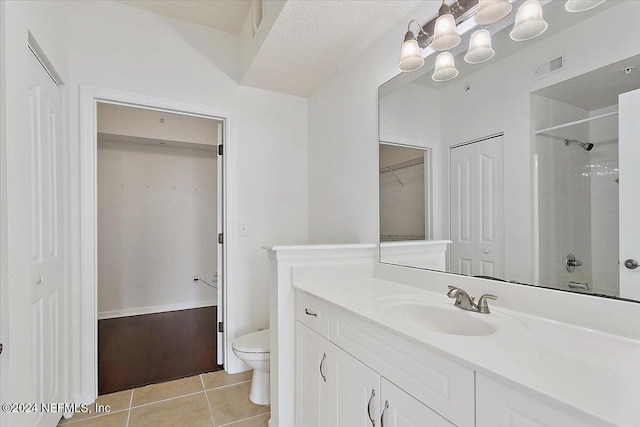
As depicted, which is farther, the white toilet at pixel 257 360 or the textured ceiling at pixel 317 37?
the white toilet at pixel 257 360

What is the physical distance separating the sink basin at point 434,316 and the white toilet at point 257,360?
1006 millimetres

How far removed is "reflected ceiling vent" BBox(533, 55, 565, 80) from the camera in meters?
1.08

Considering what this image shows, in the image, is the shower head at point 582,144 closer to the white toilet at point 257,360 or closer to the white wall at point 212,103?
the white toilet at point 257,360

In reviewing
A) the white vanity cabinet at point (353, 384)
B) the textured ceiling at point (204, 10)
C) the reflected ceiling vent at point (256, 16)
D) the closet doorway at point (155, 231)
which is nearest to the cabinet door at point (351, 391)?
the white vanity cabinet at point (353, 384)

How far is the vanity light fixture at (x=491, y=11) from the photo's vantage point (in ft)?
3.84

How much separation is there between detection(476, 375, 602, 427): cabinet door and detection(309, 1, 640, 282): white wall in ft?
1.99

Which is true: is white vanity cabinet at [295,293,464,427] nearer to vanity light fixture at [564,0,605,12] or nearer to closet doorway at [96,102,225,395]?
vanity light fixture at [564,0,605,12]

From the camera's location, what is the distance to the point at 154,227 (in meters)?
3.95

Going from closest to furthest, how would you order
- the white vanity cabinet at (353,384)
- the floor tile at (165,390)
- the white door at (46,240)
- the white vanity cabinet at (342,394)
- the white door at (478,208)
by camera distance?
the white vanity cabinet at (353,384) → the white vanity cabinet at (342,394) → the white door at (478,208) → the white door at (46,240) → the floor tile at (165,390)

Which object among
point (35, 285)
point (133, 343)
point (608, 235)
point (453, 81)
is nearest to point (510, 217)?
point (608, 235)

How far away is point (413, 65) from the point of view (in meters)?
1.54

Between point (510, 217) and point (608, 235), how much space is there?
1.01ft

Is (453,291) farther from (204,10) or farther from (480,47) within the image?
(204,10)

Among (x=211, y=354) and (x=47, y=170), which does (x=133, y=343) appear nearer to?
(x=211, y=354)
